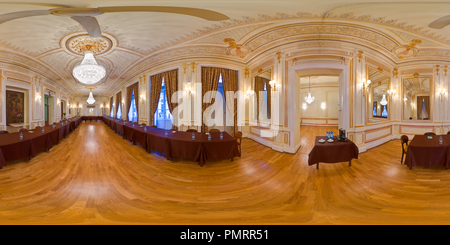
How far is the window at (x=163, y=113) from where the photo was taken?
7645 mm

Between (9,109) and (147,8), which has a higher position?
(147,8)

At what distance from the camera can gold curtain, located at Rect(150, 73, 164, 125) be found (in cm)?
741

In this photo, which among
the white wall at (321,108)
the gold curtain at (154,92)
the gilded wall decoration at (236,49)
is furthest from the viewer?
the white wall at (321,108)

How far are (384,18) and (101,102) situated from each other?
23479mm

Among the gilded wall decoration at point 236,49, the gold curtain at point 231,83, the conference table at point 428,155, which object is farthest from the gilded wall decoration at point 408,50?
the gold curtain at point 231,83

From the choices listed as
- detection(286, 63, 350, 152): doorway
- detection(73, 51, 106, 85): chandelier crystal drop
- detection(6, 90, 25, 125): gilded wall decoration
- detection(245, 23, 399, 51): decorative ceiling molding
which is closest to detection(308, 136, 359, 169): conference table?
detection(286, 63, 350, 152): doorway

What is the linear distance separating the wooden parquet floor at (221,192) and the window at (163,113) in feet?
13.1

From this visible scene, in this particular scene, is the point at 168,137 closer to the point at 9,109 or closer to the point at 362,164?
the point at 362,164

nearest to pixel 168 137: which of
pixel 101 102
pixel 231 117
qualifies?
pixel 231 117

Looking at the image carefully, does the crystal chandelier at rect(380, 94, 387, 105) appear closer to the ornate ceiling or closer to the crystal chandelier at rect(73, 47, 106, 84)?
the ornate ceiling

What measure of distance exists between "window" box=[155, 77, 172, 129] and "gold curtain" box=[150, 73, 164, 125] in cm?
20

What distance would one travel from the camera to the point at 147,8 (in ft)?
7.59

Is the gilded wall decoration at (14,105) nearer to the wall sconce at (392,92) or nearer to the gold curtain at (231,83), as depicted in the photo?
the gold curtain at (231,83)

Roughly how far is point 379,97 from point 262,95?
4.37m
